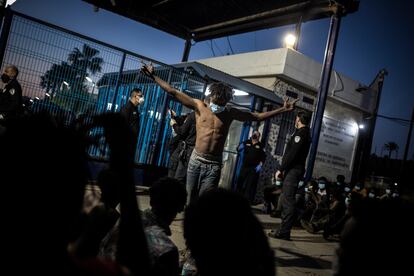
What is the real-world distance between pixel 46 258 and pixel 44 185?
5.9 inches

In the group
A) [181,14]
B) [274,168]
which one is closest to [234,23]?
[181,14]

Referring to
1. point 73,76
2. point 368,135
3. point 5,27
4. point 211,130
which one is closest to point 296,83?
point 368,135

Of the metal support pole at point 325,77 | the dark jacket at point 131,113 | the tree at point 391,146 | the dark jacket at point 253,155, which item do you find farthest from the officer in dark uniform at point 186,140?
the tree at point 391,146

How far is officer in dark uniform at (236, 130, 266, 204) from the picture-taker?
8891 mm

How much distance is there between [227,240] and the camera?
118cm

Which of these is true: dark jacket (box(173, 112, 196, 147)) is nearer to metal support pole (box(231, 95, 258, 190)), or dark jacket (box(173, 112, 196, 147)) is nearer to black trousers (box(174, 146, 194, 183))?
black trousers (box(174, 146, 194, 183))

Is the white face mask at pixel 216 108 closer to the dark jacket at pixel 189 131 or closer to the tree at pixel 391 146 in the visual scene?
the dark jacket at pixel 189 131

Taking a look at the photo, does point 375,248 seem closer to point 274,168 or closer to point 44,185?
point 44,185

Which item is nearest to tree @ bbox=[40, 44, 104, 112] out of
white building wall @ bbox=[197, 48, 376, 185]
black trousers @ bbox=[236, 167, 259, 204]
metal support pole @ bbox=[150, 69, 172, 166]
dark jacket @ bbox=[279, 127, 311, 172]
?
metal support pole @ bbox=[150, 69, 172, 166]

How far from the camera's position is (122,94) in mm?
7723

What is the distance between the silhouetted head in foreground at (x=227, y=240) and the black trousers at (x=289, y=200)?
4355 mm

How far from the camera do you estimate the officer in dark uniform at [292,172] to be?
5.48 m

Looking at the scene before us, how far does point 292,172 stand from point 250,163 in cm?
336

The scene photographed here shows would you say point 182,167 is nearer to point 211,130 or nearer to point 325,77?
point 211,130
